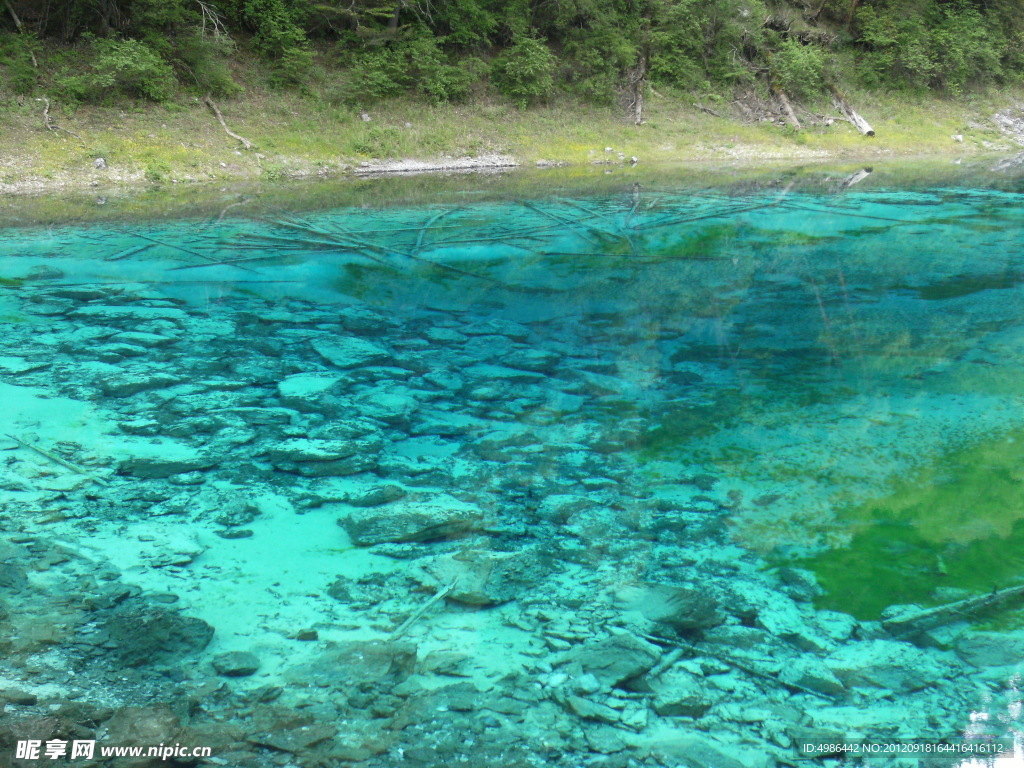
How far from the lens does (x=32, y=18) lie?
1694 cm

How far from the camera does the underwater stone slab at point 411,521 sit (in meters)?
3.39

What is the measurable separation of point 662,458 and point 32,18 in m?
19.3

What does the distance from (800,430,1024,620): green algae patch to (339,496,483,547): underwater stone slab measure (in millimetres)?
1538

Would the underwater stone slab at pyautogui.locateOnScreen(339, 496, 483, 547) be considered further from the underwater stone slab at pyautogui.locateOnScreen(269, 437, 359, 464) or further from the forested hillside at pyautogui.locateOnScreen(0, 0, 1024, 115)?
the forested hillside at pyautogui.locateOnScreen(0, 0, 1024, 115)

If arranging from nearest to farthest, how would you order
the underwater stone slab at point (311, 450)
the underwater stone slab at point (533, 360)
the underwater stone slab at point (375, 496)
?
the underwater stone slab at point (375, 496) < the underwater stone slab at point (311, 450) < the underwater stone slab at point (533, 360)

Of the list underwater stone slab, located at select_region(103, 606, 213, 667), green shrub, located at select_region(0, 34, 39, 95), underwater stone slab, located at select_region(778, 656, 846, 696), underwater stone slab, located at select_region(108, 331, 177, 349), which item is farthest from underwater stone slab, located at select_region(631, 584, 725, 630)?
green shrub, located at select_region(0, 34, 39, 95)

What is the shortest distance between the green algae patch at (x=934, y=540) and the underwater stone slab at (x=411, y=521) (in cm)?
154

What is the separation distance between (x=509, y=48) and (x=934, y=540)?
71.2 feet

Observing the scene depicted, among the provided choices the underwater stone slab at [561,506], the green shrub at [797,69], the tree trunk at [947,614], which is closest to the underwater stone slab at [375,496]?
the underwater stone slab at [561,506]

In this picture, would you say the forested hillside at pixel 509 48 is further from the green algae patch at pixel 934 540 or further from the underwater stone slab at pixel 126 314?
the green algae patch at pixel 934 540

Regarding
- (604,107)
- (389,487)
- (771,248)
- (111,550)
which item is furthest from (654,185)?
(111,550)

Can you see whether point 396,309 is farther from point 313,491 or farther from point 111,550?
point 111,550

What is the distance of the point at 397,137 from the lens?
17.8m

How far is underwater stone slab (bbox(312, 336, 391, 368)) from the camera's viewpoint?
219 inches
